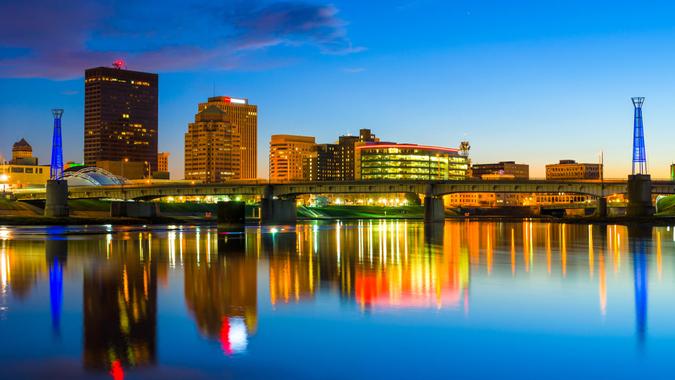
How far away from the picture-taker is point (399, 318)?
82.4 ft

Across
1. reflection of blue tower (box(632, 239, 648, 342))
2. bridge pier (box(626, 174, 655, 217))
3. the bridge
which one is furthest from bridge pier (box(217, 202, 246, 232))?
bridge pier (box(626, 174, 655, 217))

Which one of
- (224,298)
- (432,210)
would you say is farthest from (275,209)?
(224,298)

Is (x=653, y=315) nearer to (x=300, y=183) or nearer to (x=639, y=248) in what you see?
(x=639, y=248)

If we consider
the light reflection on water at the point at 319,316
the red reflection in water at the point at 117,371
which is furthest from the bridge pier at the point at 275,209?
the red reflection in water at the point at 117,371

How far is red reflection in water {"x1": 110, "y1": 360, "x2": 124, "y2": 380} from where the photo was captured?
1719 cm

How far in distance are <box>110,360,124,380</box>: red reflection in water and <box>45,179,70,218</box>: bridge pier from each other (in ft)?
449

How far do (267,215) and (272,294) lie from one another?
140610 millimetres

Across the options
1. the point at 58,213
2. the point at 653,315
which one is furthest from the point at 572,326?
the point at 58,213

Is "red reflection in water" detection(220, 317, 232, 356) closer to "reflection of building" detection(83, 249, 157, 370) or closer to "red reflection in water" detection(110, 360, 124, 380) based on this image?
"reflection of building" detection(83, 249, 157, 370)

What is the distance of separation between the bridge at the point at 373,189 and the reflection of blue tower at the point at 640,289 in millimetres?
110200

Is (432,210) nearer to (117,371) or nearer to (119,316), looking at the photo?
(119,316)

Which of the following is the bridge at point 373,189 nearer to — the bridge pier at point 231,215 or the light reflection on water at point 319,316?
the bridge pier at point 231,215

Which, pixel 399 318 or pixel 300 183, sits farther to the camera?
pixel 300 183

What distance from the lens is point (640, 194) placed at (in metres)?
155
